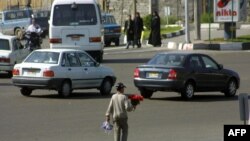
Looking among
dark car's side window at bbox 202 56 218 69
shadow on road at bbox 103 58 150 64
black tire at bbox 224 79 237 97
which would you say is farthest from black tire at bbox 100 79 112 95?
shadow on road at bbox 103 58 150 64

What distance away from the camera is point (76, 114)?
2036 centimetres

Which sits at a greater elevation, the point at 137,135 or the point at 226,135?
the point at 226,135

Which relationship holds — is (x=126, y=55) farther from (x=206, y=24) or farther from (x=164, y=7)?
(x=164, y=7)

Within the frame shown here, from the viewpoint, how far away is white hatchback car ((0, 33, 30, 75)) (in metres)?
30.8

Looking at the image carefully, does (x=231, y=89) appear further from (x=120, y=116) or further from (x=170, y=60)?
(x=120, y=116)

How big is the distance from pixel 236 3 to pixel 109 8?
29120 millimetres

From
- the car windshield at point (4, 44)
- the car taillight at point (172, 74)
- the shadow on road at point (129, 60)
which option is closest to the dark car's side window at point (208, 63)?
the car taillight at point (172, 74)

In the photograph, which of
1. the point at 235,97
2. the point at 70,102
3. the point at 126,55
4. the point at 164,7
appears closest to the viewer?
the point at 70,102

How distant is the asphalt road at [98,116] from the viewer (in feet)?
55.7

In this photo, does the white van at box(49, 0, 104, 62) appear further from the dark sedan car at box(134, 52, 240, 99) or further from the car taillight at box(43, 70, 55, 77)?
the car taillight at box(43, 70, 55, 77)

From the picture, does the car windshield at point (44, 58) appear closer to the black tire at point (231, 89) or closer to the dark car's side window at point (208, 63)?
the dark car's side window at point (208, 63)

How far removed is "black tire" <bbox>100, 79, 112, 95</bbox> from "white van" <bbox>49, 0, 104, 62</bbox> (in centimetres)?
1004

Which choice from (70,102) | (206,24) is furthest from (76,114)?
(206,24)

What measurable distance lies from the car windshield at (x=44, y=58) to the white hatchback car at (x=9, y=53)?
18.0 feet
